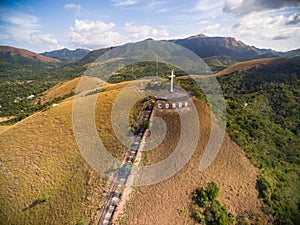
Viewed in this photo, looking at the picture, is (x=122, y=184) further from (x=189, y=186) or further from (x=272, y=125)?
(x=272, y=125)

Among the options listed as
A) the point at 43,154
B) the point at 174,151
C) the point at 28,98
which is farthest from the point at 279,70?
the point at 28,98

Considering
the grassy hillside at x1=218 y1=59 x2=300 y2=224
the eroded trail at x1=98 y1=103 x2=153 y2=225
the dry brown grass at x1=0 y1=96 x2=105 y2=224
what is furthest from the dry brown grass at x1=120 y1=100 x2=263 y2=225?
the dry brown grass at x1=0 y1=96 x2=105 y2=224

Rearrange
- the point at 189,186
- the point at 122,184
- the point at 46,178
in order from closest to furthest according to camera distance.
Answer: the point at 122,184 < the point at 189,186 < the point at 46,178

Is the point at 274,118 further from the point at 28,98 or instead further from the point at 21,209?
the point at 28,98

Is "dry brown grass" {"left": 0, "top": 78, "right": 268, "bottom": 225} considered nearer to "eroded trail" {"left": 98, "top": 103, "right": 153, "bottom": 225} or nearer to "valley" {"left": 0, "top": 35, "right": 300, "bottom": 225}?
"valley" {"left": 0, "top": 35, "right": 300, "bottom": 225}

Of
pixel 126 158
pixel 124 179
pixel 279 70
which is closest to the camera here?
pixel 124 179

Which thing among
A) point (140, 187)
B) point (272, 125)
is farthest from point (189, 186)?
point (272, 125)
